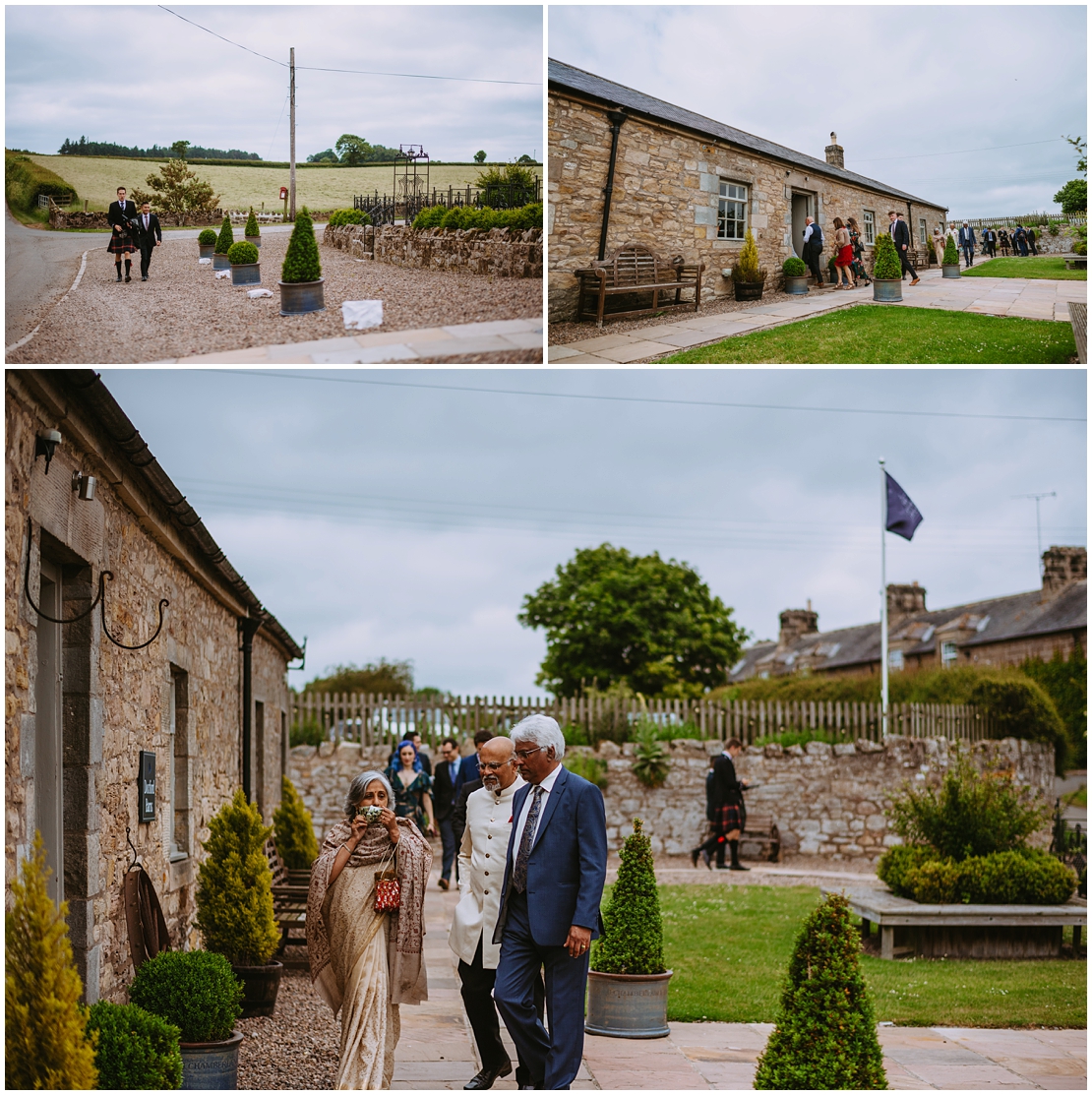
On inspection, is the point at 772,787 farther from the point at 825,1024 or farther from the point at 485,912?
the point at 825,1024

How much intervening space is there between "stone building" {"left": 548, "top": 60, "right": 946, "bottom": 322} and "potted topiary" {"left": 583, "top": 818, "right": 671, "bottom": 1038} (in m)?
6.99

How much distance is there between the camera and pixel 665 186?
547 inches

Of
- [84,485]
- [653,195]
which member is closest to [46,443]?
[84,485]

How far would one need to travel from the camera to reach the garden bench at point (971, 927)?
8.83 meters

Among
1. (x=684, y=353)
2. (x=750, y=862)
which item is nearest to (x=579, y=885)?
(x=684, y=353)

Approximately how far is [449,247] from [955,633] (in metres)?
33.2

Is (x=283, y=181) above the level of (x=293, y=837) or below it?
above

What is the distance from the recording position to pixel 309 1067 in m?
5.64

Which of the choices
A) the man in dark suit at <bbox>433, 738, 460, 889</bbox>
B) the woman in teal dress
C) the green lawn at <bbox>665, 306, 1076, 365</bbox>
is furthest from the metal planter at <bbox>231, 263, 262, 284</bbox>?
the man in dark suit at <bbox>433, 738, 460, 889</bbox>

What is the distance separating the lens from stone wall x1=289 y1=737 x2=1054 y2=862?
53.1 ft

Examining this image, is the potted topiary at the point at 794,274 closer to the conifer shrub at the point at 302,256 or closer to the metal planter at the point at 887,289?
the metal planter at the point at 887,289

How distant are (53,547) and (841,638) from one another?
40670 mm

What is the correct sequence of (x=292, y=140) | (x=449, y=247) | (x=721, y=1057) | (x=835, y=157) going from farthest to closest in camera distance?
(x=835, y=157) → (x=449, y=247) → (x=292, y=140) → (x=721, y=1057)

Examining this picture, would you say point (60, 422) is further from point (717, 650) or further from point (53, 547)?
point (717, 650)
